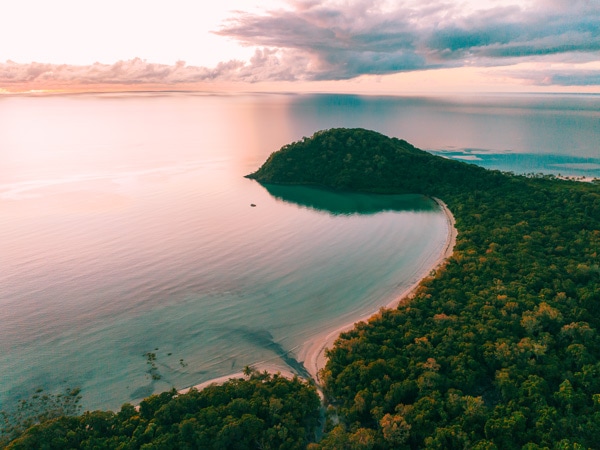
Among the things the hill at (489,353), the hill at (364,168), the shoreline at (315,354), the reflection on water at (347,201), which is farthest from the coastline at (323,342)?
the hill at (364,168)

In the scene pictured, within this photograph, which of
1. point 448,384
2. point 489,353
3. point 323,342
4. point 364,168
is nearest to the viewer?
point 448,384

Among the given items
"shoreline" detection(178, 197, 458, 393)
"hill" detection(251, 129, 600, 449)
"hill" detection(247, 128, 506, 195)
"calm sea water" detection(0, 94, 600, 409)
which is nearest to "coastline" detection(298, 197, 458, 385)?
"shoreline" detection(178, 197, 458, 393)

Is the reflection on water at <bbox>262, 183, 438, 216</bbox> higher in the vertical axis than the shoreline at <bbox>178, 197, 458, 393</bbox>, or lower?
higher

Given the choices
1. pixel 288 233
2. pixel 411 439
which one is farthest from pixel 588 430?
pixel 288 233

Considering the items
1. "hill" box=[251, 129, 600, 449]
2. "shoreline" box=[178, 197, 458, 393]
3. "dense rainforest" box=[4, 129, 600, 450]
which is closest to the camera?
"dense rainforest" box=[4, 129, 600, 450]

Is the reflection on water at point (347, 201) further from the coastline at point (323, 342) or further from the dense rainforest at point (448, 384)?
the dense rainforest at point (448, 384)

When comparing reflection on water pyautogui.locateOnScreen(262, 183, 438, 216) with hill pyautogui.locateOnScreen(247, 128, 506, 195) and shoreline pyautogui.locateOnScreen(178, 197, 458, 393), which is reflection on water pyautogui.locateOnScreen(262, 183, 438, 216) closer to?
hill pyautogui.locateOnScreen(247, 128, 506, 195)

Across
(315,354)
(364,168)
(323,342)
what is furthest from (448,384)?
(364,168)

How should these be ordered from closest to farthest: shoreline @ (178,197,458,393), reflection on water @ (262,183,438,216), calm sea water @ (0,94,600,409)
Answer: shoreline @ (178,197,458,393) → calm sea water @ (0,94,600,409) → reflection on water @ (262,183,438,216)

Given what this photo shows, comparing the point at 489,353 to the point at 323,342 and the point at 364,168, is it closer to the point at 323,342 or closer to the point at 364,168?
the point at 323,342
